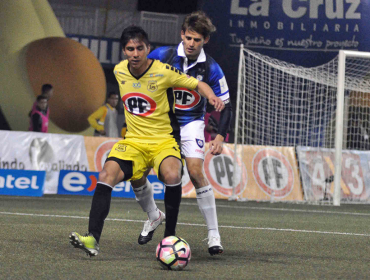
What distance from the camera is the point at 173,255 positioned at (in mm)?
4008

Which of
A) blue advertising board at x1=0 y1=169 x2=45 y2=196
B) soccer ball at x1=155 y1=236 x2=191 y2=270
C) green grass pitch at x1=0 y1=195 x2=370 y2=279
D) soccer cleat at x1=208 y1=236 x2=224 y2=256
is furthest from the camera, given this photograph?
blue advertising board at x1=0 y1=169 x2=45 y2=196

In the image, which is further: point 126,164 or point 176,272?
point 126,164

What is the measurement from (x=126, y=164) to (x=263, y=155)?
8563 mm

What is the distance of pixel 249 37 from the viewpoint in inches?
638

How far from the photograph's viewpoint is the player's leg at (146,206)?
212 inches

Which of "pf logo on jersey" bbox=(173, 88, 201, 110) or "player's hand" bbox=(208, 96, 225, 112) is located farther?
"pf logo on jersey" bbox=(173, 88, 201, 110)

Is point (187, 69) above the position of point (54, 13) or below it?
below

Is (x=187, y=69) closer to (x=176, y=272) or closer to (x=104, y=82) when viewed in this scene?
(x=176, y=272)

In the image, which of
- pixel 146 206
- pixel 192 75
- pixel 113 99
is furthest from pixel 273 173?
pixel 192 75

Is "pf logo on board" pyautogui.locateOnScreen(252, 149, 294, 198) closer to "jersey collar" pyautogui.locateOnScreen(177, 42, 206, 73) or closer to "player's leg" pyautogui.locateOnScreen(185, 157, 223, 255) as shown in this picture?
"jersey collar" pyautogui.locateOnScreen(177, 42, 206, 73)

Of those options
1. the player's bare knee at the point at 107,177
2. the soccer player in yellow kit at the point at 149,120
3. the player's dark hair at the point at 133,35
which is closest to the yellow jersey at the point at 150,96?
the soccer player in yellow kit at the point at 149,120

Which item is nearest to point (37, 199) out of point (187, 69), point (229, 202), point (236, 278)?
point (229, 202)

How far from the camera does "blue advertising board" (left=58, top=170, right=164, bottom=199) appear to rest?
11.9 metres

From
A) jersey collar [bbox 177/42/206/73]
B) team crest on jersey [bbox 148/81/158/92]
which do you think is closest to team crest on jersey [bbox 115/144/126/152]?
team crest on jersey [bbox 148/81/158/92]
